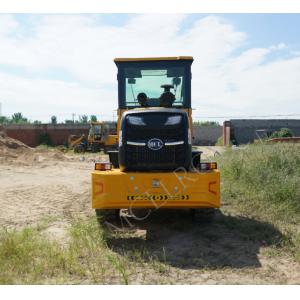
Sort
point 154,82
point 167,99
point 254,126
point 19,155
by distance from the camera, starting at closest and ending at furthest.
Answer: point 167,99
point 154,82
point 19,155
point 254,126

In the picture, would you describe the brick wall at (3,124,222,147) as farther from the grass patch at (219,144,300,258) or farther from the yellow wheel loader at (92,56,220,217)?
the yellow wheel loader at (92,56,220,217)

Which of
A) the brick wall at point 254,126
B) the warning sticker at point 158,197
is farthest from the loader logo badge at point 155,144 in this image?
the brick wall at point 254,126

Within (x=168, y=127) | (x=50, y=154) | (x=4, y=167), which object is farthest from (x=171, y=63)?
(x=50, y=154)

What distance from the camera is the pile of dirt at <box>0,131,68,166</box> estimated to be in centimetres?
1905

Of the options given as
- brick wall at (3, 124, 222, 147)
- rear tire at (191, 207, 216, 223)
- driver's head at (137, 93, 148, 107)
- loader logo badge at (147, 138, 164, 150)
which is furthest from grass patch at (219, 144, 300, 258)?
brick wall at (3, 124, 222, 147)

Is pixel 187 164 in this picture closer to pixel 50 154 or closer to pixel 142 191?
pixel 142 191

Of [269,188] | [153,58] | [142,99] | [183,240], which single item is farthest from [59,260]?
[269,188]

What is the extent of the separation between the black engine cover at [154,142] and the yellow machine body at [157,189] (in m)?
0.22

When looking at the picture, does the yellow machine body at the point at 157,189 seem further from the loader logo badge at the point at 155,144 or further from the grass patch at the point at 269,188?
the grass patch at the point at 269,188

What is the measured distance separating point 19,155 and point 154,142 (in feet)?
55.4

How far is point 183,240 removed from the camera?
582 cm

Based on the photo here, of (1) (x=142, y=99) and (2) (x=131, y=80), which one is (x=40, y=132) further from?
(1) (x=142, y=99)

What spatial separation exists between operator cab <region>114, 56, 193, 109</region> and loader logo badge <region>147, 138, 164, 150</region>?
3.71 ft

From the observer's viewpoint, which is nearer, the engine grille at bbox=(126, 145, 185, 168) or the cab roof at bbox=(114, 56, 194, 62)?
the engine grille at bbox=(126, 145, 185, 168)
